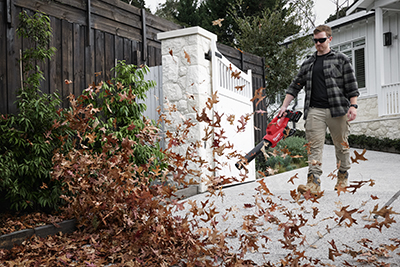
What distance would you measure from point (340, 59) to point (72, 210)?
3.27 meters

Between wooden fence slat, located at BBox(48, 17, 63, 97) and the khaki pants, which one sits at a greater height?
wooden fence slat, located at BBox(48, 17, 63, 97)

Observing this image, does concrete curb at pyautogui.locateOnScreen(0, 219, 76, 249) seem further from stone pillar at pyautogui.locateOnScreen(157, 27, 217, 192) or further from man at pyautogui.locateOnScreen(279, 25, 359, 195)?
man at pyautogui.locateOnScreen(279, 25, 359, 195)

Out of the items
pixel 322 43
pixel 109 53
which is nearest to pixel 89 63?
pixel 109 53

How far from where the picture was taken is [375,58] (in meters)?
12.0

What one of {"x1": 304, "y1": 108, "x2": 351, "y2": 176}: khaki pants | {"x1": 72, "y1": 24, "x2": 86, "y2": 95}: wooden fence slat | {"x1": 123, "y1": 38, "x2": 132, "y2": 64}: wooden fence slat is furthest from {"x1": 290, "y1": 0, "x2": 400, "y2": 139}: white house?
{"x1": 72, "y1": 24, "x2": 86, "y2": 95}: wooden fence slat

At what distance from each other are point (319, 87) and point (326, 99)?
6.4 inches

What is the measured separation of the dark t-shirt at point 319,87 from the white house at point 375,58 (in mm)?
7450

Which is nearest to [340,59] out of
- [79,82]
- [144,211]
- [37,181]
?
[144,211]

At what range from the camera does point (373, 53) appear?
12.3 m

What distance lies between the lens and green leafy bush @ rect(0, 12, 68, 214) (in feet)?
10.6

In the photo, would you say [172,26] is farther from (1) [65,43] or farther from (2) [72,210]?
(2) [72,210]

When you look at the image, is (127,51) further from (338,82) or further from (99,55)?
(338,82)

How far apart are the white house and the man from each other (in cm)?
737

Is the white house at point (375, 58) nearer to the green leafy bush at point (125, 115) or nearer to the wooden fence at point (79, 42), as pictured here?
the wooden fence at point (79, 42)
